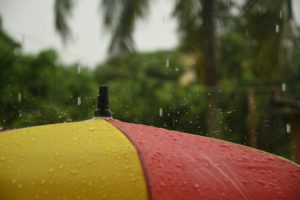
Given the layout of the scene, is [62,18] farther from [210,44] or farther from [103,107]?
[103,107]

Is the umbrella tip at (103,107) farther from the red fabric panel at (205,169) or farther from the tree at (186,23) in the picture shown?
the tree at (186,23)

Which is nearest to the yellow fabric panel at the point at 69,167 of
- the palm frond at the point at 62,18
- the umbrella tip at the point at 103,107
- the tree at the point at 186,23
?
the umbrella tip at the point at 103,107

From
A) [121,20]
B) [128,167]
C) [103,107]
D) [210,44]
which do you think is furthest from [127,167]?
[121,20]

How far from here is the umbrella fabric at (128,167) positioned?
1640mm

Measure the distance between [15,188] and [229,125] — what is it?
220 inches

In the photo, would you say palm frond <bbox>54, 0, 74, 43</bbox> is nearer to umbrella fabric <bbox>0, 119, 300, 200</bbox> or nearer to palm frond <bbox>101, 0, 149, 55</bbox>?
palm frond <bbox>101, 0, 149, 55</bbox>

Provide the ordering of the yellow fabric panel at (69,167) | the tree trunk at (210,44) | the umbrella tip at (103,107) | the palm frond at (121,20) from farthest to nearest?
the palm frond at (121,20)
the tree trunk at (210,44)
the umbrella tip at (103,107)
the yellow fabric panel at (69,167)

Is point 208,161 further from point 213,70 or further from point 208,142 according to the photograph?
point 213,70

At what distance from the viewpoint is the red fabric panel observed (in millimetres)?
1717

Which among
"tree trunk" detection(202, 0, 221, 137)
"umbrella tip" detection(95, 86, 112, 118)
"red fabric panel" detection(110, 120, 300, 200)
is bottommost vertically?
"red fabric panel" detection(110, 120, 300, 200)

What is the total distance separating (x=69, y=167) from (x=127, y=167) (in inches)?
7.5

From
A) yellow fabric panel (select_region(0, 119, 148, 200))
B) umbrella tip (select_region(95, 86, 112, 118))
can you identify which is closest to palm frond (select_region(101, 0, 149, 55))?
umbrella tip (select_region(95, 86, 112, 118))

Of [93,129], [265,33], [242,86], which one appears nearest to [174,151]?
[93,129]

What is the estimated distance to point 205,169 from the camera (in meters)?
1.80
